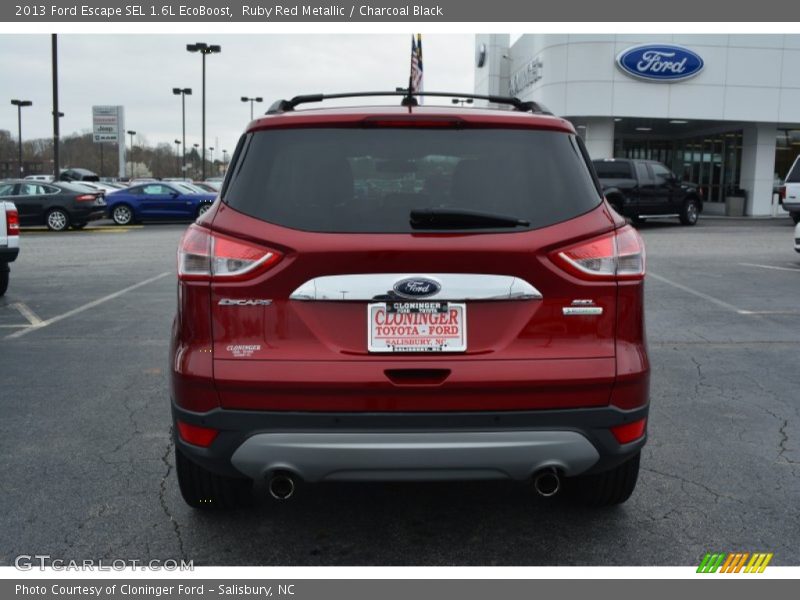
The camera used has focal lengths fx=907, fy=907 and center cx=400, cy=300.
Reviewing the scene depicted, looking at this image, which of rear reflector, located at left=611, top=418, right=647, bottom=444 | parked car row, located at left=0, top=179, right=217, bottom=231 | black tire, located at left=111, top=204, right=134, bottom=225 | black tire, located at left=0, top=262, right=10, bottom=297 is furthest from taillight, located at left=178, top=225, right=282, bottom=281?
black tire, located at left=111, top=204, right=134, bottom=225

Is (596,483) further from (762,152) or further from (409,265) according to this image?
(762,152)

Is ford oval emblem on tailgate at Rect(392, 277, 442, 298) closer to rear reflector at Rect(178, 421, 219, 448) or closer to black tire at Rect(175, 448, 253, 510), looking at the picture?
rear reflector at Rect(178, 421, 219, 448)

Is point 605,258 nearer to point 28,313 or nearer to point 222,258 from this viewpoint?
point 222,258

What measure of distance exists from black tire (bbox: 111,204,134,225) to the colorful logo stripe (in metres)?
28.1

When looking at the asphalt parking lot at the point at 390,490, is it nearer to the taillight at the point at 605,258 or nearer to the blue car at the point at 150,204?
the taillight at the point at 605,258

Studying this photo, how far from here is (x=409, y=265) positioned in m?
3.29

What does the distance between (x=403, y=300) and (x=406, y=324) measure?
9 centimetres

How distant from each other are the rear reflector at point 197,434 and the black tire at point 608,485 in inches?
67.2

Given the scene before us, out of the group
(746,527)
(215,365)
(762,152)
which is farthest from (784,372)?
(762,152)

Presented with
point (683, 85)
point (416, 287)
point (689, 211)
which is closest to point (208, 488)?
point (416, 287)

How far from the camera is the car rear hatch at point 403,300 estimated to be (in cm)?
327

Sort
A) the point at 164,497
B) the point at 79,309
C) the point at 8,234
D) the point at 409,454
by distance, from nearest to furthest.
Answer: the point at 409,454
the point at 164,497
the point at 79,309
the point at 8,234

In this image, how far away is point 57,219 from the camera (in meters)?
26.8
